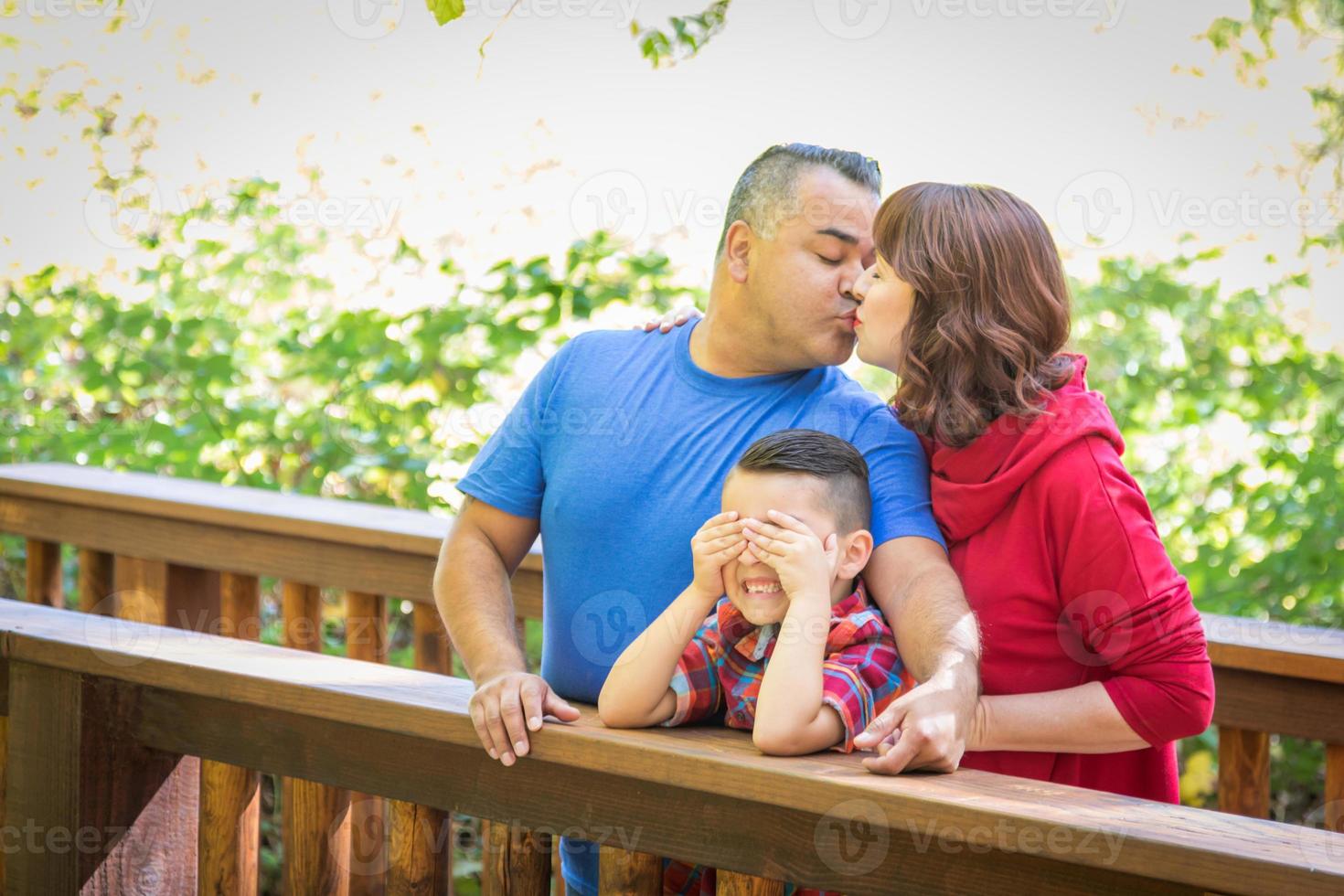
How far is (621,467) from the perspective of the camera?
1938 mm

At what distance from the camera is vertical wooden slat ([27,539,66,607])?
3.03 metres

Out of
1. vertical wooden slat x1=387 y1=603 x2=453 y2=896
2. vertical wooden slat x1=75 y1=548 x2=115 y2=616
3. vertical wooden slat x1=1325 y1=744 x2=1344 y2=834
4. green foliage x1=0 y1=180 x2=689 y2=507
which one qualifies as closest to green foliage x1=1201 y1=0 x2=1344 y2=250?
green foliage x1=0 y1=180 x2=689 y2=507

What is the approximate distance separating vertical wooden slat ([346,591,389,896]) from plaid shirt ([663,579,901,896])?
1.08 metres

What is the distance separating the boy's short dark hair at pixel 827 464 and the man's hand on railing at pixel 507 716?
0.38m

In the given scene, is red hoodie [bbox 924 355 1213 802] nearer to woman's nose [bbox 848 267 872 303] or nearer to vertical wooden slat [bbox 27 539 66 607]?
woman's nose [bbox 848 267 872 303]

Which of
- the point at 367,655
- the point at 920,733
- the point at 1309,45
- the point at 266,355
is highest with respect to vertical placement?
the point at 1309,45

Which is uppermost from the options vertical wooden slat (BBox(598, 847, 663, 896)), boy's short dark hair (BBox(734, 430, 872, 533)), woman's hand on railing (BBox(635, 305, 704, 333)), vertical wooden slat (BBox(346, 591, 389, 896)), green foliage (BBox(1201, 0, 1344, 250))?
green foliage (BBox(1201, 0, 1344, 250))

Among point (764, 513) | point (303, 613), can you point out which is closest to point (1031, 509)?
point (764, 513)

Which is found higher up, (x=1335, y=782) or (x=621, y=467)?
(x=621, y=467)

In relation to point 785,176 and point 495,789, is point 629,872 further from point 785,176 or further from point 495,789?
point 785,176

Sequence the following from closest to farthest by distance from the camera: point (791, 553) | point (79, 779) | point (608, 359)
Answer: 1. point (791, 553)
2. point (79, 779)
3. point (608, 359)

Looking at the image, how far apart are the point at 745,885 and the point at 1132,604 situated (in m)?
0.55

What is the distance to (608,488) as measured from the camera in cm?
193

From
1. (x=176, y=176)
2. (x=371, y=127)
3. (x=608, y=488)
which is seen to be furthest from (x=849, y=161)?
(x=176, y=176)
